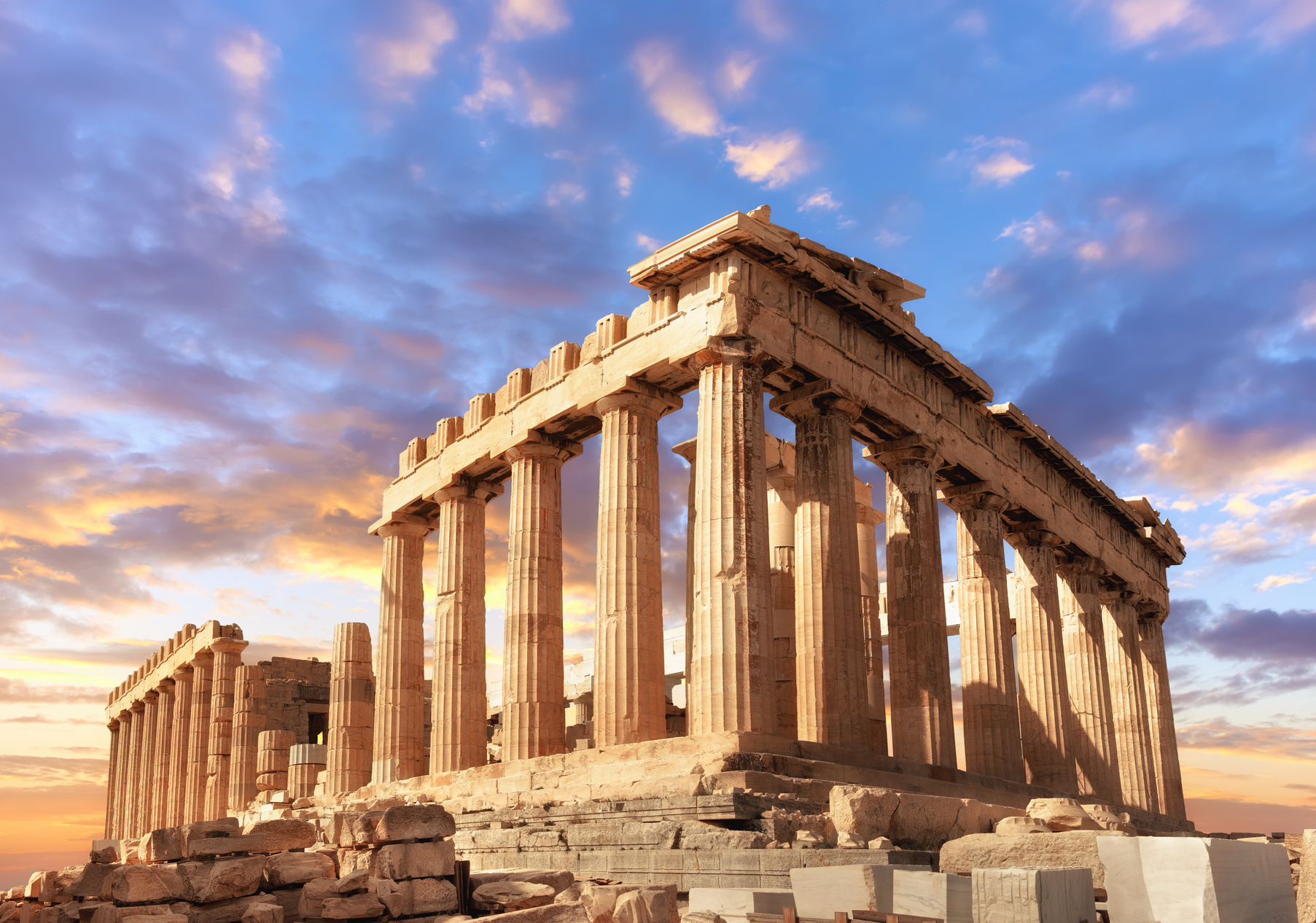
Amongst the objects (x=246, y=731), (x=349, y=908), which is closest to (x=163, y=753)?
(x=246, y=731)

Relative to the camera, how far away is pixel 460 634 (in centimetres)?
2934

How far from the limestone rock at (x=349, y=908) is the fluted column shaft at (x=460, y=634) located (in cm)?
1498

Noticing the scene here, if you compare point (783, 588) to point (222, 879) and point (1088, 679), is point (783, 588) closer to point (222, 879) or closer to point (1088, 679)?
point (1088, 679)

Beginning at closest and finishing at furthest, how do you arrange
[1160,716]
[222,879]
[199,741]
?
[222,879] < [1160,716] < [199,741]

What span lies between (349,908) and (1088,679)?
87.8 feet

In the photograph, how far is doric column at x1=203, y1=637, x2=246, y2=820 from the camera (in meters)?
41.9

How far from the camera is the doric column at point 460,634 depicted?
28578 millimetres

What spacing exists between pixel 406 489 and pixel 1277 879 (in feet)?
80.5

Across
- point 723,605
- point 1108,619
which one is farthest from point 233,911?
point 1108,619

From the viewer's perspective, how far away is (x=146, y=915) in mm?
13359

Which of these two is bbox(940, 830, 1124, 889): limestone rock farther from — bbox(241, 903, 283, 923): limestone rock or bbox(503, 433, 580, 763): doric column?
bbox(503, 433, 580, 763): doric column

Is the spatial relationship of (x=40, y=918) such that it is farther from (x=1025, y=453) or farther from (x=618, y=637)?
(x=1025, y=453)

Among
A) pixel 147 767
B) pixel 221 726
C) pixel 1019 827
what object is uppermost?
pixel 221 726

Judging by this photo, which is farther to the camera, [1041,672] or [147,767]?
[147,767]
